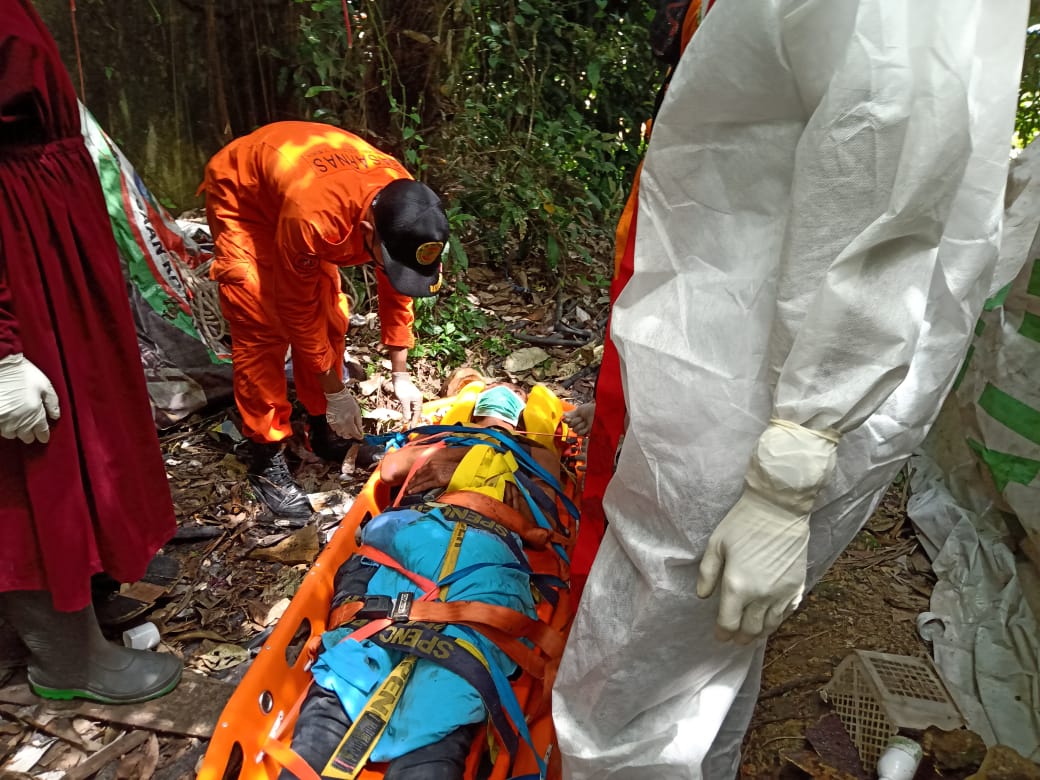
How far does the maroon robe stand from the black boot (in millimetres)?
989

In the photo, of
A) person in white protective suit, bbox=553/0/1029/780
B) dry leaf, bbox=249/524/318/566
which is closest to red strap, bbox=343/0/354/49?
dry leaf, bbox=249/524/318/566

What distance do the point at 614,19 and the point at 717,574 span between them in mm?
5158

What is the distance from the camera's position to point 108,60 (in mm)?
3719

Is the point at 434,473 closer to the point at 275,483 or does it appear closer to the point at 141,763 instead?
the point at 275,483

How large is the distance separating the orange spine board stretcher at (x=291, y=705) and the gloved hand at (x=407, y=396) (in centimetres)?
95

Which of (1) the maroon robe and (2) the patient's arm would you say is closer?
(1) the maroon robe

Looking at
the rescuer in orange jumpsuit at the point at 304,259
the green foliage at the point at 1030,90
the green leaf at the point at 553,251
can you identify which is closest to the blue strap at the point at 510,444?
the rescuer in orange jumpsuit at the point at 304,259

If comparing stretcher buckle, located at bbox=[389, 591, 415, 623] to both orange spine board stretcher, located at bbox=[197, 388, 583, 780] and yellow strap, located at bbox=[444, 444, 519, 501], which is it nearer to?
orange spine board stretcher, located at bbox=[197, 388, 583, 780]

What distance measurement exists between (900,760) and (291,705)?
1531 millimetres

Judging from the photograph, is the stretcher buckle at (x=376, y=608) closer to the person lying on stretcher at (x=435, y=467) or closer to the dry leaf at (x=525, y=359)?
the person lying on stretcher at (x=435, y=467)

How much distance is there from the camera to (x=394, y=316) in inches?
117

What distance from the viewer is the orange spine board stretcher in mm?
1582

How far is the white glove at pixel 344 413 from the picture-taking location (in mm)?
2803

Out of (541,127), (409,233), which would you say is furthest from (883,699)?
(541,127)
